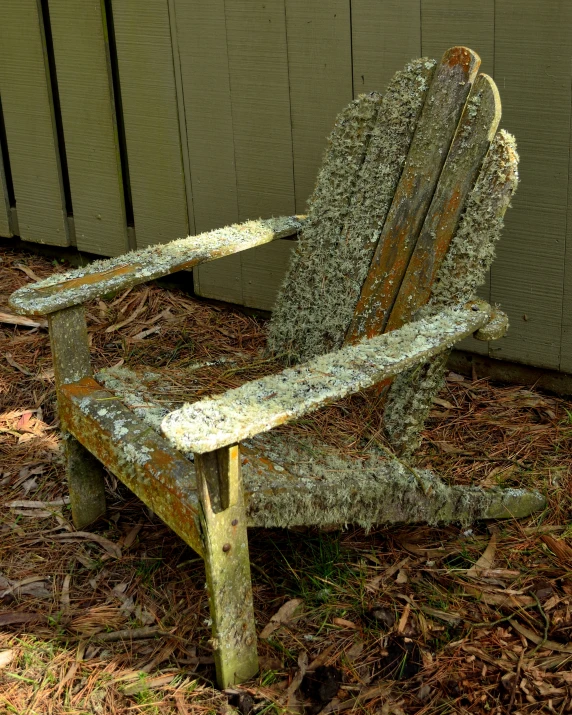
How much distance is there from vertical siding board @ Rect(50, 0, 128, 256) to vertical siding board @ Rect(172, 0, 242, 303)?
1.37 feet

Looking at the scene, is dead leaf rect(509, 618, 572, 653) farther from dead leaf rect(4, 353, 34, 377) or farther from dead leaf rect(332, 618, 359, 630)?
dead leaf rect(4, 353, 34, 377)

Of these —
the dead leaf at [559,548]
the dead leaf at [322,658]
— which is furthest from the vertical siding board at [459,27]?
the dead leaf at [322,658]

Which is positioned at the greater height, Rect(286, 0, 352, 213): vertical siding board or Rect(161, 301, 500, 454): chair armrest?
Rect(286, 0, 352, 213): vertical siding board

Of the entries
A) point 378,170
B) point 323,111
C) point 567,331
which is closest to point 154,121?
point 323,111

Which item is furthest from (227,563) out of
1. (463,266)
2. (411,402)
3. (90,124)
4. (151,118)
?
(90,124)

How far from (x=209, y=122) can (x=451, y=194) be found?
137 cm

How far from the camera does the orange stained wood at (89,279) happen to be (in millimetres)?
2303

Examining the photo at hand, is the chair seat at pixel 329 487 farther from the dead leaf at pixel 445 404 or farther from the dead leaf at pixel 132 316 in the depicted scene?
the dead leaf at pixel 132 316

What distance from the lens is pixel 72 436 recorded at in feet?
8.13

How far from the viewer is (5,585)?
2418 millimetres

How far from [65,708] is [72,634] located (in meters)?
0.24

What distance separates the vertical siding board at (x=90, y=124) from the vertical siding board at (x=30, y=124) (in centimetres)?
10

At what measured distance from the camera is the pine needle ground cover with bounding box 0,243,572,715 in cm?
204

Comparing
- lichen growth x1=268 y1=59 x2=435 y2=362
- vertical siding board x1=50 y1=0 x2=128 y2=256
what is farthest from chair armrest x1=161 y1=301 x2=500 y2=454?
vertical siding board x1=50 y1=0 x2=128 y2=256
